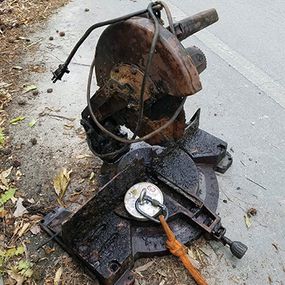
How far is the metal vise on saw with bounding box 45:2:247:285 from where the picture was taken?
168 cm

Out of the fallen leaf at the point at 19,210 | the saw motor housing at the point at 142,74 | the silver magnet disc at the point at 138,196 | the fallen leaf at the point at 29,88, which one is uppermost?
the saw motor housing at the point at 142,74

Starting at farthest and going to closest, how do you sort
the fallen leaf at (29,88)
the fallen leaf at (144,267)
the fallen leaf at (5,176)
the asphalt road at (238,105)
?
1. the fallen leaf at (29,88)
2. the fallen leaf at (5,176)
3. the asphalt road at (238,105)
4. the fallen leaf at (144,267)

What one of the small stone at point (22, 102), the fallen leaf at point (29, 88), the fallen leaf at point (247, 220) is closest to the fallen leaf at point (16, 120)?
the small stone at point (22, 102)

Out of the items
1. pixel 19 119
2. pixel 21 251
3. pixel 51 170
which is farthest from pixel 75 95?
pixel 21 251

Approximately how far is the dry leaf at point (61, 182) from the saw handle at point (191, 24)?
114cm

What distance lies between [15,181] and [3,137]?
1.40ft

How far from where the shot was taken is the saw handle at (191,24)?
181 cm

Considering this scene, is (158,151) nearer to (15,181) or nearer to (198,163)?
(198,163)

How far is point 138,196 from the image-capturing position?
7.00 feet

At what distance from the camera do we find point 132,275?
199 centimetres

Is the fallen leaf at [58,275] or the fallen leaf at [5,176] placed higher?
the fallen leaf at [58,275]

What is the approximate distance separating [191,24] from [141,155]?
0.82 meters

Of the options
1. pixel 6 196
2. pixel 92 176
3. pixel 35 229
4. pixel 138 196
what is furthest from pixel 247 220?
pixel 6 196

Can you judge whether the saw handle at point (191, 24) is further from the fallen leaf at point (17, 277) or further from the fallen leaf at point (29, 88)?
the fallen leaf at point (29, 88)
